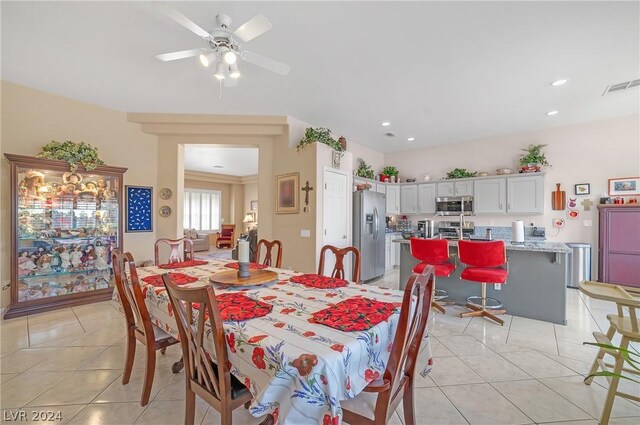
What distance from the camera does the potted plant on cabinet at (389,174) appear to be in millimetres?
6613

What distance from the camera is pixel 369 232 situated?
5.18 metres

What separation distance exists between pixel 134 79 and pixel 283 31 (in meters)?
2.05

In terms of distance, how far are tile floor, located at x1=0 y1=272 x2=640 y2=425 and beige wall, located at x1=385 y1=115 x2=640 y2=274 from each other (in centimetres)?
250

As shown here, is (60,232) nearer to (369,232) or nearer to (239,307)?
(239,307)

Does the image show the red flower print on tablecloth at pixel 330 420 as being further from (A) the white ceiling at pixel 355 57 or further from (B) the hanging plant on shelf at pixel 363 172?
(B) the hanging plant on shelf at pixel 363 172

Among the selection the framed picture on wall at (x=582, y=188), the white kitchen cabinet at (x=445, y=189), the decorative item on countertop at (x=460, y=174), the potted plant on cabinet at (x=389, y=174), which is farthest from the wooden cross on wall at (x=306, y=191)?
the framed picture on wall at (x=582, y=188)

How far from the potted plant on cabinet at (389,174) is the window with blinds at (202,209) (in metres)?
6.90

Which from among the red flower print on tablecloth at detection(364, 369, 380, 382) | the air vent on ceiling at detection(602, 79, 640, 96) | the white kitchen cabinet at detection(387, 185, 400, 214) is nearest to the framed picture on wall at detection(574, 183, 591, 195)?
the air vent on ceiling at detection(602, 79, 640, 96)

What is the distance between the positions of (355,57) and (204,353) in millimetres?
2802

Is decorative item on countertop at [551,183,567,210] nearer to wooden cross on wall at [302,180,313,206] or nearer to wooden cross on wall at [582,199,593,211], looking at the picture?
wooden cross on wall at [582,199,593,211]

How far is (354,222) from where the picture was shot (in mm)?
5109

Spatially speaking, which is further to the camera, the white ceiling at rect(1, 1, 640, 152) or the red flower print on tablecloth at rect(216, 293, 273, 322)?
the white ceiling at rect(1, 1, 640, 152)

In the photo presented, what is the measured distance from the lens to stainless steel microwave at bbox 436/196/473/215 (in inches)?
229

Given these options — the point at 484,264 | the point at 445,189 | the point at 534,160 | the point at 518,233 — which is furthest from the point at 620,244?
the point at 484,264
